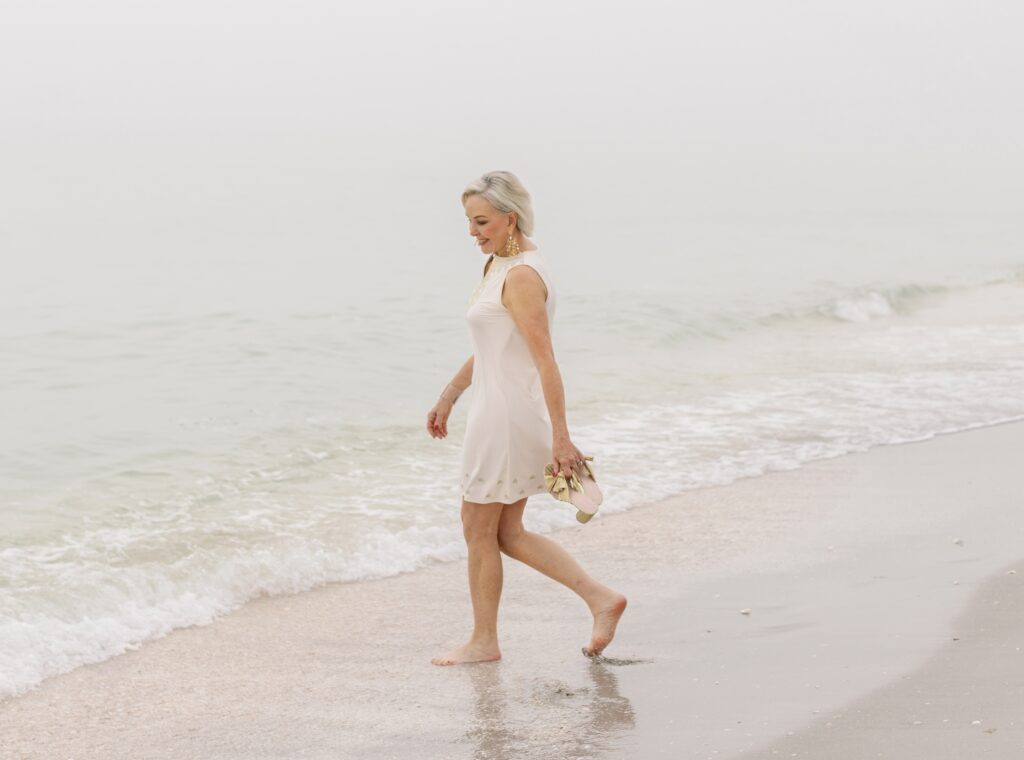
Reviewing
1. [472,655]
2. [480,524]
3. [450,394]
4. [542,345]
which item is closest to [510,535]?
[480,524]

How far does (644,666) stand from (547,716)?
2.00 ft

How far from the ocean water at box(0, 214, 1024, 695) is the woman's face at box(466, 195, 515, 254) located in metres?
2.20

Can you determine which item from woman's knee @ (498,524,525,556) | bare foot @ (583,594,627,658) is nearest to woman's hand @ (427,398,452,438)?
woman's knee @ (498,524,525,556)

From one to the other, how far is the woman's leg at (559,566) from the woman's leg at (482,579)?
49 mm

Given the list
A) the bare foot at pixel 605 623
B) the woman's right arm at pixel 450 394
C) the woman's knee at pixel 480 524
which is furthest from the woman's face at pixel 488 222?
the bare foot at pixel 605 623

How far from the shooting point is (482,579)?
17.0 ft

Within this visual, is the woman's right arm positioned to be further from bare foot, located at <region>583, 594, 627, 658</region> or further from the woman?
bare foot, located at <region>583, 594, 627, 658</region>

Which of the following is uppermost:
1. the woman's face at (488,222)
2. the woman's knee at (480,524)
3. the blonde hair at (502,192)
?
the blonde hair at (502,192)

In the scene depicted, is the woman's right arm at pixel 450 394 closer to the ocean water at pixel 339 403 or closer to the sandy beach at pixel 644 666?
the sandy beach at pixel 644 666

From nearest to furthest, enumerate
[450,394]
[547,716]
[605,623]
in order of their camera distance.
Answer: [547,716], [605,623], [450,394]

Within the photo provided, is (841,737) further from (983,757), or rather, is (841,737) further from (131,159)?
(131,159)

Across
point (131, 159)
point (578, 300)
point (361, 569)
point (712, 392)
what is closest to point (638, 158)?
point (131, 159)

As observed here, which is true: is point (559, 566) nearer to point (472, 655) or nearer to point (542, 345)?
point (472, 655)

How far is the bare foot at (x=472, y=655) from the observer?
5180 millimetres
